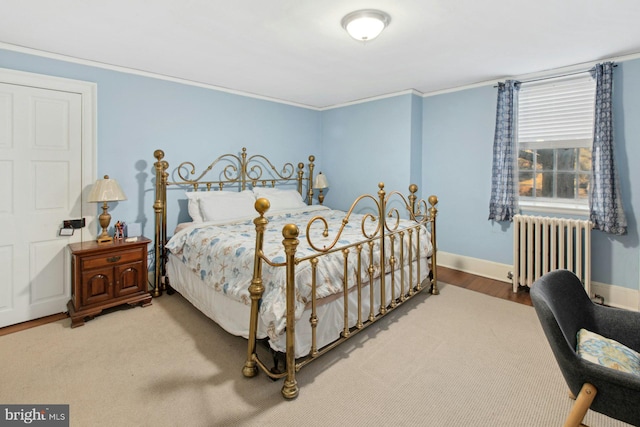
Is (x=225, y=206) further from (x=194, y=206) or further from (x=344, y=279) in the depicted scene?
(x=344, y=279)

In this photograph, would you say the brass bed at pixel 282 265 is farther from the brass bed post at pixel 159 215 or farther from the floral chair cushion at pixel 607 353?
the floral chair cushion at pixel 607 353

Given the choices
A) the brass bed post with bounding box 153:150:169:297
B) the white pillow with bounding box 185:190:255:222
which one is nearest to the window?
the white pillow with bounding box 185:190:255:222

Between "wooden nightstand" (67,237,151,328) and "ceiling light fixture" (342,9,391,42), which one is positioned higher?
"ceiling light fixture" (342,9,391,42)

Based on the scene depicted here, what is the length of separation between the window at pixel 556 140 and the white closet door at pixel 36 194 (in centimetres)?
465

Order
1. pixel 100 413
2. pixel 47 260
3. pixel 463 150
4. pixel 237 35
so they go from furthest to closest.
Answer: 1. pixel 463 150
2. pixel 47 260
3. pixel 237 35
4. pixel 100 413

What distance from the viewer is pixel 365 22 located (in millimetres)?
2244

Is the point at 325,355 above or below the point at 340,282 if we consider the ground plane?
below

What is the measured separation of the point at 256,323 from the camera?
80.4 inches

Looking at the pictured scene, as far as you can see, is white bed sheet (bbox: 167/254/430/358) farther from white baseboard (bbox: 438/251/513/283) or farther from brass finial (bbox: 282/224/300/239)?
white baseboard (bbox: 438/251/513/283)

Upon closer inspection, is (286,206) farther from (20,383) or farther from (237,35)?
(20,383)

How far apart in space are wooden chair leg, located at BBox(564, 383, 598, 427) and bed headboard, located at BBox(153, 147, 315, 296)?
3.46m

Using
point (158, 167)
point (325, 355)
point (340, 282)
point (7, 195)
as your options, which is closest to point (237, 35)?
point (158, 167)

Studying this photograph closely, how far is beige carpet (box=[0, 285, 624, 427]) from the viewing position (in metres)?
1.77

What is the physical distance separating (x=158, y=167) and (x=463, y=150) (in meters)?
3.63
